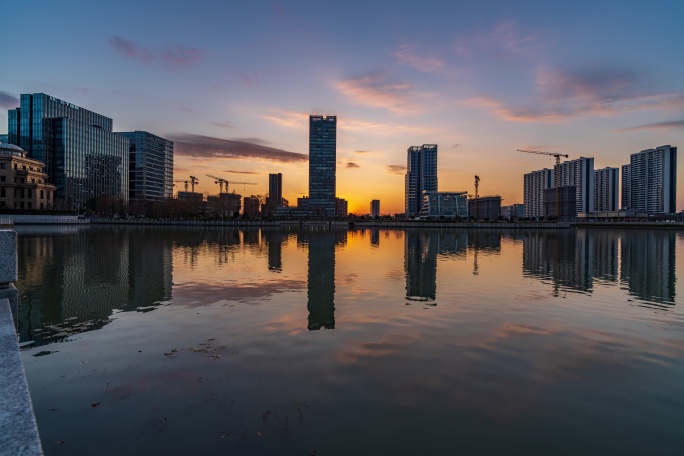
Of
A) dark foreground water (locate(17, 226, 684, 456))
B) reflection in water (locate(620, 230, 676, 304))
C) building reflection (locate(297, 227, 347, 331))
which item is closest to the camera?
dark foreground water (locate(17, 226, 684, 456))

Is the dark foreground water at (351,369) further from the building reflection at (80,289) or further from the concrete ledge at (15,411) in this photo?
the concrete ledge at (15,411)

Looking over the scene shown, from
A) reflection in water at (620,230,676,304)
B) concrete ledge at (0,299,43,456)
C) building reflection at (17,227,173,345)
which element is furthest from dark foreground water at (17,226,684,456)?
concrete ledge at (0,299,43,456)

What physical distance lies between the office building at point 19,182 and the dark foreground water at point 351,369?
131590 millimetres

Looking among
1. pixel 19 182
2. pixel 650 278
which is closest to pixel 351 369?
pixel 650 278

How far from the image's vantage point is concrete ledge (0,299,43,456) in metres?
3.49

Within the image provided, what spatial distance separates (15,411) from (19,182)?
159m

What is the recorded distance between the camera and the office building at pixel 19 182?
125 m

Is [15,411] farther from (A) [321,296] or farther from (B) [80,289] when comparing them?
(B) [80,289]

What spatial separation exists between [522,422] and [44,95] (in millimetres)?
248555

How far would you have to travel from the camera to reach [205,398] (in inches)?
389

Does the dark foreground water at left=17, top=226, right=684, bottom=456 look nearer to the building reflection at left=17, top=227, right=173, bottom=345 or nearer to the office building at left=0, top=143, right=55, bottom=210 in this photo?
the building reflection at left=17, top=227, right=173, bottom=345

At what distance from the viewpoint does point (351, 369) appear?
1184 cm

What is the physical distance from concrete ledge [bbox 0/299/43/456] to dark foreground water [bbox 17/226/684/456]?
10.6ft

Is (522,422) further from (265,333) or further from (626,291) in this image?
(626,291)
